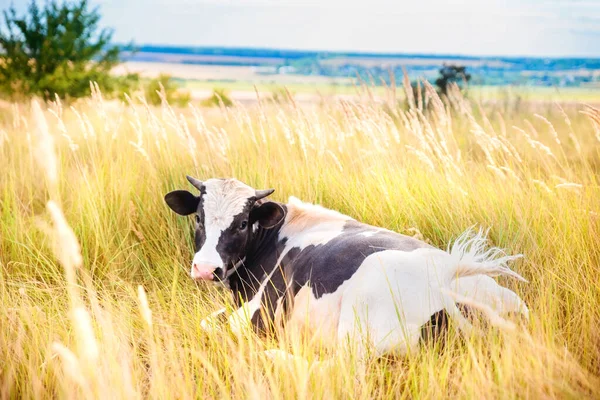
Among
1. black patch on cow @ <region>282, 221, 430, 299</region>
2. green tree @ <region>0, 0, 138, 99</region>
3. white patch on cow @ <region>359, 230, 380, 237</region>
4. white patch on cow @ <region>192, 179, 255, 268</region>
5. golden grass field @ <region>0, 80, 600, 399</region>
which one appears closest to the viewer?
golden grass field @ <region>0, 80, 600, 399</region>

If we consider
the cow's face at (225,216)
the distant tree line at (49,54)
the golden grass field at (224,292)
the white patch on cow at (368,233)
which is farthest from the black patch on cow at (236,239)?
the distant tree line at (49,54)

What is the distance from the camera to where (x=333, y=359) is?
3156 mm

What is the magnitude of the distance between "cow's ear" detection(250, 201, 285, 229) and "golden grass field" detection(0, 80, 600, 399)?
666 millimetres

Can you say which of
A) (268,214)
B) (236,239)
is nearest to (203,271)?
(236,239)

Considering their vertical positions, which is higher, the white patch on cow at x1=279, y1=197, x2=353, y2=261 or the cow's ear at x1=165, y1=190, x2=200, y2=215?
the cow's ear at x1=165, y1=190, x2=200, y2=215

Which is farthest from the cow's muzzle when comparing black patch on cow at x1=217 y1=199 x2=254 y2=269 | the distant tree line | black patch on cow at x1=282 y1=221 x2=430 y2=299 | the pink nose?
the distant tree line

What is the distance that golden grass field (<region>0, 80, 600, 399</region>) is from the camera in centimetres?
290

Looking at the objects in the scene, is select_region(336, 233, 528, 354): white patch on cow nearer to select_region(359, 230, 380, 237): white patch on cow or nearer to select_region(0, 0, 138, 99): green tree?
select_region(359, 230, 380, 237): white patch on cow

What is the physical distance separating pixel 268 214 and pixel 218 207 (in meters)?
0.38

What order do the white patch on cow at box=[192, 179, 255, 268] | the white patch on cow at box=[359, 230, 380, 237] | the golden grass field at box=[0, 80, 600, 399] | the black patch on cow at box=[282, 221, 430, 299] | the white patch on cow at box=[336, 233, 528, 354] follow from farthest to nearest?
1. the white patch on cow at box=[192, 179, 255, 268]
2. the white patch on cow at box=[359, 230, 380, 237]
3. the black patch on cow at box=[282, 221, 430, 299]
4. the white patch on cow at box=[336, 233, 528, 354]
5. the golden grass field at box=[0, 80, 600, 399]

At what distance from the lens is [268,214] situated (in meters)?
4.71

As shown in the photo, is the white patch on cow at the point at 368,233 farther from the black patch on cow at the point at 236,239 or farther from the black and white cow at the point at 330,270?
the black patch on cow at the point at 236,239

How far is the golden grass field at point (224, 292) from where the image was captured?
114 inches

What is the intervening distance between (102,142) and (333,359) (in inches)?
186
